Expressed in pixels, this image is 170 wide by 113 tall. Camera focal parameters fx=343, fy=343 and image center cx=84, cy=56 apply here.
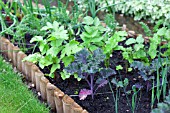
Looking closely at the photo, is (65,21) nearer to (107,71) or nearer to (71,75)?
(71,75)

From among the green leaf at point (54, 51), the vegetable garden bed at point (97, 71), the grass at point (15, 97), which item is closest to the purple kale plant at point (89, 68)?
the vegetable garden bed at point (97, 71)

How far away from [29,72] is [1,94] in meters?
0.35

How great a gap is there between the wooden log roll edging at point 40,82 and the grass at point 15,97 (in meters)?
0.09

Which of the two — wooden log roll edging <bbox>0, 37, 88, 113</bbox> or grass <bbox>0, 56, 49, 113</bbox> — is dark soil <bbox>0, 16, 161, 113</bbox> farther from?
grass <bbox>0, 56, 49, 113</bbox>

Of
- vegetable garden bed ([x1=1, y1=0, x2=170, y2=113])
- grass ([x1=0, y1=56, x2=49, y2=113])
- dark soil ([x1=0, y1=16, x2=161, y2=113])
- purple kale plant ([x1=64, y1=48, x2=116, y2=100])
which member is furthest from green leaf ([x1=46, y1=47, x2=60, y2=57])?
grass ([x1=0, y1=56, x2=49, y2=113])

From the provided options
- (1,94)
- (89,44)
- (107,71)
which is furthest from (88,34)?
(1,94)

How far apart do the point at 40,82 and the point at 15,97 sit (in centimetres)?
25

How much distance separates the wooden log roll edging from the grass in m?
0.09

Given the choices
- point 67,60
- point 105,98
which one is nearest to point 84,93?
point 105,98

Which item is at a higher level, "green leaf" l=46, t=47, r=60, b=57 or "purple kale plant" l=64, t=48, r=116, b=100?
"green leaf" l=46, t=47, r=60, b=57

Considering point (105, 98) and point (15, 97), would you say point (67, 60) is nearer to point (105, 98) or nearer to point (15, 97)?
point (105, 98)

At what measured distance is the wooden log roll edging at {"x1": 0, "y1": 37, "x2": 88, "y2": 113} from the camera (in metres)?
2.61

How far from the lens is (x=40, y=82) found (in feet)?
9.70

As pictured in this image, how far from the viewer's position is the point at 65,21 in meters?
3.41
